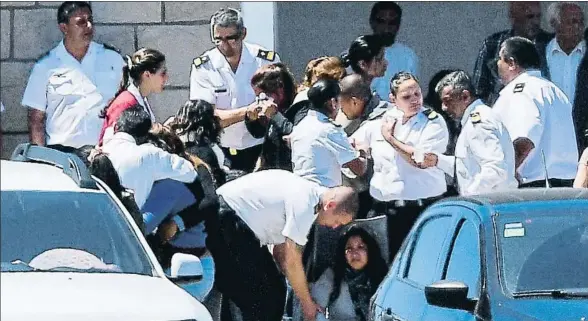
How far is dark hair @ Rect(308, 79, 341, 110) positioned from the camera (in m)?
9.41

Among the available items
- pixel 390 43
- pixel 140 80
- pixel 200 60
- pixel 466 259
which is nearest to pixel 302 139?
pixel 140 80

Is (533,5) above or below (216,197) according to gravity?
above

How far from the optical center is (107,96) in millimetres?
10664

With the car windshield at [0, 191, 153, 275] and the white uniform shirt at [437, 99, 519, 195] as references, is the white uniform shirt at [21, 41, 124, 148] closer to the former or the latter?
the white uniform shirt at [437, 99, 519, 195]

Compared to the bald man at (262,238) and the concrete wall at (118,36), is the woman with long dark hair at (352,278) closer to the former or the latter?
the bald man at (262,238)

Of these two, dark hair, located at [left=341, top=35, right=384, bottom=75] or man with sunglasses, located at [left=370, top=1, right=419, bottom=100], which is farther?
man with sunglasses, located at [left=370, top=1, right=419, bottom=100]

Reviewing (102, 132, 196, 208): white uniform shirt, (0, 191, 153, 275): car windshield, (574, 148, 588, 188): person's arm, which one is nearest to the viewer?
(0, 191, 153, 275): car windshield

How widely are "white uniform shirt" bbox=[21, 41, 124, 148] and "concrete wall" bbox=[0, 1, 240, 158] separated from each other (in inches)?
23.2

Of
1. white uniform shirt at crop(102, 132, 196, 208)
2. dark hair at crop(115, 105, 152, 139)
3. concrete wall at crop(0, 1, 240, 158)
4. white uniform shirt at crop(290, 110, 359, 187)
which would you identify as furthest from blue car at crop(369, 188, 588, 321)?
concrete wall at crop(0, 1, 240, 158)

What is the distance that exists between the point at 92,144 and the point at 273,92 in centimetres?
143

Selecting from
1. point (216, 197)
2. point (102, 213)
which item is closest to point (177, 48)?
point (216, 197)

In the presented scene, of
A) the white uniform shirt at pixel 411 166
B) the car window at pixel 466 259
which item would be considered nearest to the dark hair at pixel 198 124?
the white uniform shirt at pixel 411 166

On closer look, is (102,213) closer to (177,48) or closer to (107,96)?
(107,96)

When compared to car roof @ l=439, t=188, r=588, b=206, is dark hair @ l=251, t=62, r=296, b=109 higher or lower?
higher
